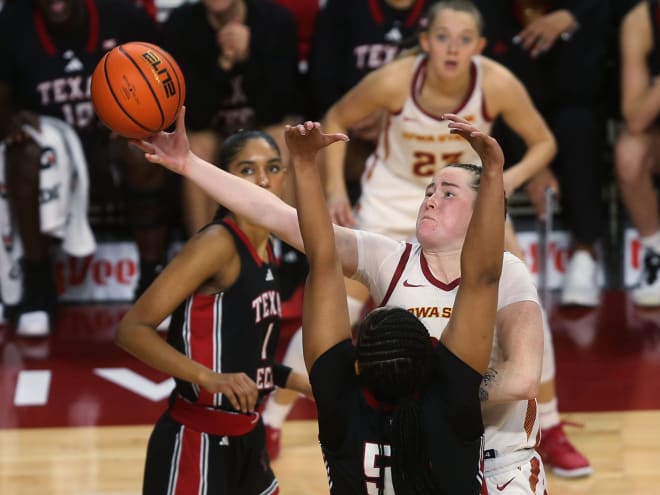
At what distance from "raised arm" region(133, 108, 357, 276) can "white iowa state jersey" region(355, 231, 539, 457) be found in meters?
0.27

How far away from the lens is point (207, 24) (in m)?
6.39

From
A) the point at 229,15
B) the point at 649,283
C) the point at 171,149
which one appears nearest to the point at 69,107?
the point at 229,15

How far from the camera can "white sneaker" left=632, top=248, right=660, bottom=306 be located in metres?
6.52

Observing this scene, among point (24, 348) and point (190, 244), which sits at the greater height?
point (190, 244)

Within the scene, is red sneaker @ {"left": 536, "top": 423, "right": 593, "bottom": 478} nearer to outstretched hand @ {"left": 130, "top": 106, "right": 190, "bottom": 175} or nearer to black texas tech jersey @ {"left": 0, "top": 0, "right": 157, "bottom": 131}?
outstretched hand @ {"left": 130, "top": 106, "right": 190, "bottom": 175}

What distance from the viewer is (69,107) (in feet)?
21.2

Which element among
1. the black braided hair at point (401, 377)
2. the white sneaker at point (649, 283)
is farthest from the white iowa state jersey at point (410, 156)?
the black braided hair at point (401, 377)

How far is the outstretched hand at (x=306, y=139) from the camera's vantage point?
2756mm

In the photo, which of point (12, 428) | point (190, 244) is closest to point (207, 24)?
point (12, 428)

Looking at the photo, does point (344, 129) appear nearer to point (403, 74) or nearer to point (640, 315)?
point (403, 74)

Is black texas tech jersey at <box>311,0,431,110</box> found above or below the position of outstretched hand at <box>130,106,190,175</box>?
below

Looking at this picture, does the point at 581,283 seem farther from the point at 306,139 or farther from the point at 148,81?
the point at 306,139

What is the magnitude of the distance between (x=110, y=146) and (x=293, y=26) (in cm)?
111

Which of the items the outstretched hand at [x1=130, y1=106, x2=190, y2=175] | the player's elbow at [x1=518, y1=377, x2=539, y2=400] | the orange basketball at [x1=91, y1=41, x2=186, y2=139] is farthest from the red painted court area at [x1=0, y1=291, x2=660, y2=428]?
the player's elbow at [x1=518, y1=377, x2=539, y2=400]
